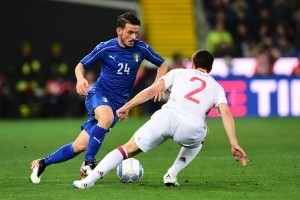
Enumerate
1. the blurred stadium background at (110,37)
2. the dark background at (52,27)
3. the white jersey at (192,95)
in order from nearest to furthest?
the white jersey at (192,95) < the blurred stadium background at (110,37) < the dark background at (52,27)

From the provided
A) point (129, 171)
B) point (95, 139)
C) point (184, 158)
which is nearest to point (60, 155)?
point (95, 139)

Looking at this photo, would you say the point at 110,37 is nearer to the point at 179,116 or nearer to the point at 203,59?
the point at 203,59

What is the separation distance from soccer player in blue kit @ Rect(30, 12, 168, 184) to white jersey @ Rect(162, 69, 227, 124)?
4.28 feet

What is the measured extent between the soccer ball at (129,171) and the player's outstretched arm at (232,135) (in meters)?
1.49

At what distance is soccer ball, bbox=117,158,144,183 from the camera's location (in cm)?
1027

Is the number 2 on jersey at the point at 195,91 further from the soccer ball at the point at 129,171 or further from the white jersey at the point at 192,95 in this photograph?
the soccer ball at the point at 129,171

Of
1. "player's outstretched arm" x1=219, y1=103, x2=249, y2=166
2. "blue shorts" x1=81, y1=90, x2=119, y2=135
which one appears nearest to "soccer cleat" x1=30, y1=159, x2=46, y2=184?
"blue shorts" x1=81, y1=90, x2=119, y2=135

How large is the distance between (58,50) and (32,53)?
113 centimetres

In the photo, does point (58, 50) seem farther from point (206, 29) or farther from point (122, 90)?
point (122, 90)

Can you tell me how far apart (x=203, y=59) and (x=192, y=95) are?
0.42 m

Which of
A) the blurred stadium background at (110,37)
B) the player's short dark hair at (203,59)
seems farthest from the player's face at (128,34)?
the blurred stadium background at (110,37)

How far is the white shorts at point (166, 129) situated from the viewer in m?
9.27

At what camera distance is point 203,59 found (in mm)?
9500

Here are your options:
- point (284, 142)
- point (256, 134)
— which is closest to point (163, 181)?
point (284, 142)
